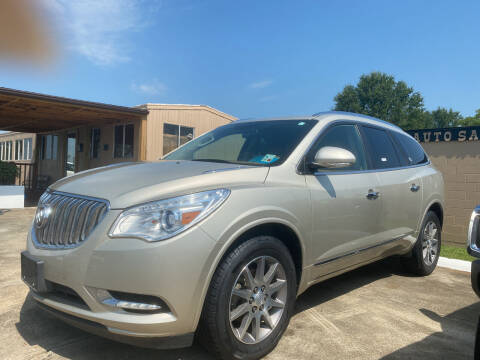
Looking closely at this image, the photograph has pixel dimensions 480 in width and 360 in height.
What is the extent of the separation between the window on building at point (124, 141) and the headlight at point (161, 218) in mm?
12648

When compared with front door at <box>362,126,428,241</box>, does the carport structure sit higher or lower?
higher

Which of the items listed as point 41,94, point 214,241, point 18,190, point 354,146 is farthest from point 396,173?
point 18,190

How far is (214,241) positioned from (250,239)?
346 mm

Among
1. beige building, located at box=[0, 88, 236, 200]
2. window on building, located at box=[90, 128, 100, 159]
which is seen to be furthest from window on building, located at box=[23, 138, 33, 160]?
window on building, located at box=[90, 128, 100, 159]

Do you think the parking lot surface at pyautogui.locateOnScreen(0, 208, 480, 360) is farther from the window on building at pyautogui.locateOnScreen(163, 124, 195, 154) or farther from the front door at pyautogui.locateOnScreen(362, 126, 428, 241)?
the window on building at pyautogui.locateOnScreen(163, 124, 195, 154)

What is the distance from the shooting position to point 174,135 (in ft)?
47.3

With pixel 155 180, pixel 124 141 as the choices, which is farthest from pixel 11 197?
pixel 155 180

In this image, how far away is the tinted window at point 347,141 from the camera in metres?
3.34

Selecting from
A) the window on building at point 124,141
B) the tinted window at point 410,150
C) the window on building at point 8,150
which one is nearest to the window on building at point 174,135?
the window on building at point 124,141

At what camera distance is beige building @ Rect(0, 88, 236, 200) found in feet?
39.1

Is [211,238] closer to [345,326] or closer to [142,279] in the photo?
[142,279]

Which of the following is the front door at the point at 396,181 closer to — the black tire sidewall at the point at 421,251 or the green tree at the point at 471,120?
the black tire sidewall at the point at 421,251

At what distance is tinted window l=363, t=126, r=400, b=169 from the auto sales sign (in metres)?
4.56

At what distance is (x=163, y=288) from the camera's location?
2029mm
